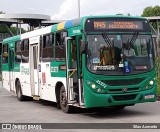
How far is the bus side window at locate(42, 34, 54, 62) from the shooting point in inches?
579

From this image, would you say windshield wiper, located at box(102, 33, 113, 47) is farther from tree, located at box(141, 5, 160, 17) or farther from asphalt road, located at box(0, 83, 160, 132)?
tree, located at box(141, 5, 160, 17)

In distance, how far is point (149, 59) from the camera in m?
12.6

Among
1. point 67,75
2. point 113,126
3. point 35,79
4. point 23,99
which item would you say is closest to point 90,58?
point 67,75

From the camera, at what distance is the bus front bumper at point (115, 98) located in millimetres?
11906

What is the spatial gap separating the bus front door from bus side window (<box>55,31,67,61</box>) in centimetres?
240

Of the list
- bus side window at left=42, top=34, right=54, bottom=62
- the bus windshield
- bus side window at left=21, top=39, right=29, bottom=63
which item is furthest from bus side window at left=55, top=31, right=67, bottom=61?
bus side window at left=21, top=39, right=29, bottom=63

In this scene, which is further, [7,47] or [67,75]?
[7,47]

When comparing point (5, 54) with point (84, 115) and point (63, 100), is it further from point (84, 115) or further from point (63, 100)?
point (84, 115)

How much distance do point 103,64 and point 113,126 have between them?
2.14 metres

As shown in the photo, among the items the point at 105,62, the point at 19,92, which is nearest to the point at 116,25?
the point at 105,62

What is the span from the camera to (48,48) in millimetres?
14992

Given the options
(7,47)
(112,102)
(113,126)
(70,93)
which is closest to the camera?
(113,126)

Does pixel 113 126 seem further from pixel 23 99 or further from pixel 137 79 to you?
pixel 23 99

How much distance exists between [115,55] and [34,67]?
549 cm
